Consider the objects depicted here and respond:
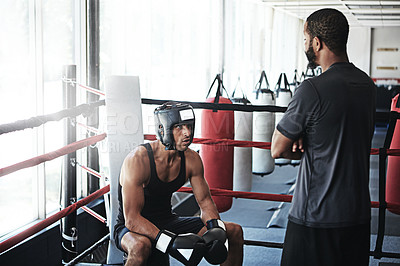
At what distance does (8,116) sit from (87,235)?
3.41ft

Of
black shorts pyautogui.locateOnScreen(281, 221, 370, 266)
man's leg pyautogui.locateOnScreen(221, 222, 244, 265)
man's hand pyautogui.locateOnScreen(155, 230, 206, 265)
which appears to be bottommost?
man's leg pyautogui.locateOnScreen(221, 222, 244, 265)

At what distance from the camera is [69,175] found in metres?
2.39

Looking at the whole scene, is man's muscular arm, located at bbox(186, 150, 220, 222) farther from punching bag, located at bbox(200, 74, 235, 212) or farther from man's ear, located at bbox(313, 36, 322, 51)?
punching bag, located at bbox(200, 74, 235, 212)

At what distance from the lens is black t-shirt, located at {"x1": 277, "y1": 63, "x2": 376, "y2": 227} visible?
1.43m

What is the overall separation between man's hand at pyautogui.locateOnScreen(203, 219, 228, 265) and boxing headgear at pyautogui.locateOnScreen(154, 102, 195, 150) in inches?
15.2

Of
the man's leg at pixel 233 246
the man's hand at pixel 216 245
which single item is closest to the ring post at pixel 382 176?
the man's leg at pixel 233 246

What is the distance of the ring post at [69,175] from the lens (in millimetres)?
2328

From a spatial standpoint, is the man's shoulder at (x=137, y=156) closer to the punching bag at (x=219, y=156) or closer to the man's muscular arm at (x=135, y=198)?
the man's muscular arm at (x=135, y=198)

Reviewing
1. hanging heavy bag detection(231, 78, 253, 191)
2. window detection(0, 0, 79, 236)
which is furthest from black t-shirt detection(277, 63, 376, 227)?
hanging heavy bag detection(231, 78, 253, 191)

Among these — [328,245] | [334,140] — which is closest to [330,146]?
[334,140]

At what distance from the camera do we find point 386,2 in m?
6.11

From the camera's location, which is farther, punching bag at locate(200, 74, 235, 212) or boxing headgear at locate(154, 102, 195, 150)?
punching bag at locate(200, 74, 235, 212)

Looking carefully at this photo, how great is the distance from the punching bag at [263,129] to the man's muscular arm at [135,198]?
265cm

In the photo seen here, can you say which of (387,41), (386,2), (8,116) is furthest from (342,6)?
(387,41)
